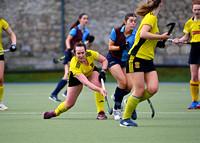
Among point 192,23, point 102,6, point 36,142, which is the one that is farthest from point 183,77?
point 36,142

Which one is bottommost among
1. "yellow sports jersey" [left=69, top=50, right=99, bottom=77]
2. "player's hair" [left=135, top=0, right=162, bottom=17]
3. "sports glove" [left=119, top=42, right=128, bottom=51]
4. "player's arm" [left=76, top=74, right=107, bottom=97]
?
"player's arm" [left=76, top=74, right=107, bottom=97]

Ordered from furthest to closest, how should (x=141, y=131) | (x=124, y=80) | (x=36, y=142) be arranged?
(x=124, y=80), (x=141, y=131), (x=36, y=142)

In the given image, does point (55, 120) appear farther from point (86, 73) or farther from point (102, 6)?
point (102, 6)

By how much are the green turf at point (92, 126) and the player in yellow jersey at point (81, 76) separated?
0.21 m

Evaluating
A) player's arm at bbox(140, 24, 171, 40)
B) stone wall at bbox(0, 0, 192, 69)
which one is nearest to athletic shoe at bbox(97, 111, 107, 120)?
player's arm at bbox(140, 24, 171, 40)

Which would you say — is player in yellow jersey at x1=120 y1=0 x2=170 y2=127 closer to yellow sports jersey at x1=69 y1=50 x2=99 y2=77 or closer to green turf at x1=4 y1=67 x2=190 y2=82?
yellow sports jersey at x1=69 y1=50 x2=99 y2=77

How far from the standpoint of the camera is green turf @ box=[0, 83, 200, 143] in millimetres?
5056

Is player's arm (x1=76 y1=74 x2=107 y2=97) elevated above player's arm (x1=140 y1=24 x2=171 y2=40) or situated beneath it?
situated beneath

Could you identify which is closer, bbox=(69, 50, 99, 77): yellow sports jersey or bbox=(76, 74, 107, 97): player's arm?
bbox=(76, 74, 107, 97): player's arm

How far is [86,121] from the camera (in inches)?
254

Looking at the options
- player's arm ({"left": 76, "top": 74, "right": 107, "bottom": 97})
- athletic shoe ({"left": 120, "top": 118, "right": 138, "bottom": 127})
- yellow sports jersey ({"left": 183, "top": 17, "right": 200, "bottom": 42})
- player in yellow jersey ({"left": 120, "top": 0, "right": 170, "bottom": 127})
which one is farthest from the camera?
yellow sports jersey ({"left": 183, "top": 17, "right": 200, "bottom": 42})

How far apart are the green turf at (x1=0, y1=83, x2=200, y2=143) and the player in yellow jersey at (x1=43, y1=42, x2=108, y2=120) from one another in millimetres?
211

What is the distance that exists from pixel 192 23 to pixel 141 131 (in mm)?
2738

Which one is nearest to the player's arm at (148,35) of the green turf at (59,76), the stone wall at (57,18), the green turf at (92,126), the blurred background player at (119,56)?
the green turf at (92,126)
